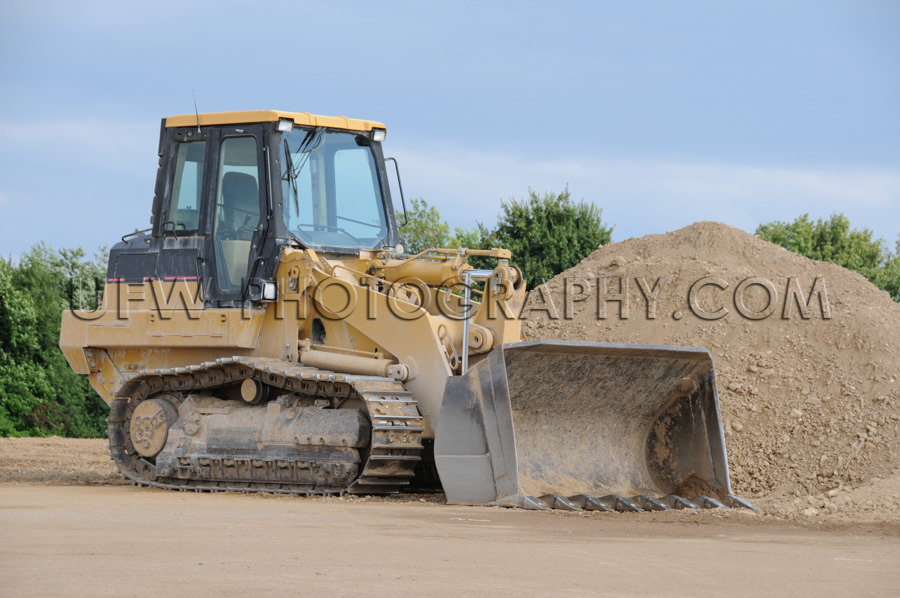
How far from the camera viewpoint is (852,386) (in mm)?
15492

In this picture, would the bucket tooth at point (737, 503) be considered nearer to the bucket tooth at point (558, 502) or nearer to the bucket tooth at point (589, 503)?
the bucket tooth at point (589, 503)

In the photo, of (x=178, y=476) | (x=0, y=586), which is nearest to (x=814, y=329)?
(x=178, y=476)

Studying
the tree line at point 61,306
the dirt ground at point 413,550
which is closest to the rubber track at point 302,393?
the dirt ground at point 413,550

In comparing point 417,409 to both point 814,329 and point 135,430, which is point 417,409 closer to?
point 135,430

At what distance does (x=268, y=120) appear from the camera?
11508 mm

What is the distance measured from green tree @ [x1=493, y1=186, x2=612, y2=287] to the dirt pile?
26.7ft

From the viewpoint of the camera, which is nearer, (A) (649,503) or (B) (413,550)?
(B) (413,550)

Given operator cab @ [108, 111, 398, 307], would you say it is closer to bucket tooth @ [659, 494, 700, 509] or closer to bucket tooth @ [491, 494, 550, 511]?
bucket tooth @ [491, 494, 550, 511]

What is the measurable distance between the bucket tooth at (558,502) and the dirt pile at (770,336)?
7.10 feet

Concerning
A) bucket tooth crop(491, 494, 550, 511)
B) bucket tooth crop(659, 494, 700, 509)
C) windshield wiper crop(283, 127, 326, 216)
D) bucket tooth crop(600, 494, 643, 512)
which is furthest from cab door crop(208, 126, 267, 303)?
bucket tooth crop(659, 494, 700, 509)

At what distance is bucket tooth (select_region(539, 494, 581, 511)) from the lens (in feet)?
29.8

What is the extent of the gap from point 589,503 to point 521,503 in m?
0.55

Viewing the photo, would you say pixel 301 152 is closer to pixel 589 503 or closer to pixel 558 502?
pixel 558 502

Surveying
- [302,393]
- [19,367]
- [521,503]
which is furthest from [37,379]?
[521,503]
